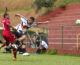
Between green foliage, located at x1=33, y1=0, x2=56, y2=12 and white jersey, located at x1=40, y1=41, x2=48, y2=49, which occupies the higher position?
green foliage, located at x1=33, y1=0, x2=56, y2=12

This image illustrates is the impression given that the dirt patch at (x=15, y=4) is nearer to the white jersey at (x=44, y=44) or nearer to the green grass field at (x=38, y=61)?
the white jersey at (x=44, y=44)

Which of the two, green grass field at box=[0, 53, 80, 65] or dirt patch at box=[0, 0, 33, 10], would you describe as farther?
dirt patch at box=[0, 0, 33, 10]

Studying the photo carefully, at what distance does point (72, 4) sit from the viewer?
80.0ft

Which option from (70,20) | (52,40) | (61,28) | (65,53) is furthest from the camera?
(70,20)

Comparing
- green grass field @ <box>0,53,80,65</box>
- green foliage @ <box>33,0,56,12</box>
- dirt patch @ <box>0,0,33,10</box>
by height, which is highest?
dirt patch @ <box>0,0,33,10</box>

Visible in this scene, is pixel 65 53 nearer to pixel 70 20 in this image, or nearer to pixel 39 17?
pixel 70 20

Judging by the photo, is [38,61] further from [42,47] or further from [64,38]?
[64,38]

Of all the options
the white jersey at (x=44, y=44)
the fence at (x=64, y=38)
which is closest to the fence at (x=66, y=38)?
the fence at (x=64, y=38)

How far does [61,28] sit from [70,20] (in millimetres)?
4726

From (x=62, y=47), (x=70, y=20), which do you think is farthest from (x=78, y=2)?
(x=62, y=47)

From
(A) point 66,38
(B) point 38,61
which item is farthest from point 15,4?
(B) point 38,61

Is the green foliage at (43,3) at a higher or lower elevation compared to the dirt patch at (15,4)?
lower

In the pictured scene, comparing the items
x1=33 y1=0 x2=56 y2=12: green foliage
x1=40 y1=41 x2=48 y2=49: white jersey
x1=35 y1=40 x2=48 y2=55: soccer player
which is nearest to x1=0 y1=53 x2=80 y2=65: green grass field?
x1=35 y1=40 x2=48 y2=55: soccer player

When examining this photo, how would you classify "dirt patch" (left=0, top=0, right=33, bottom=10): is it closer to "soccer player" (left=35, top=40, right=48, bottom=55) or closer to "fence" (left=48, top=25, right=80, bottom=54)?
"fence" (left=48, top=25, right=80, bottom=54)
